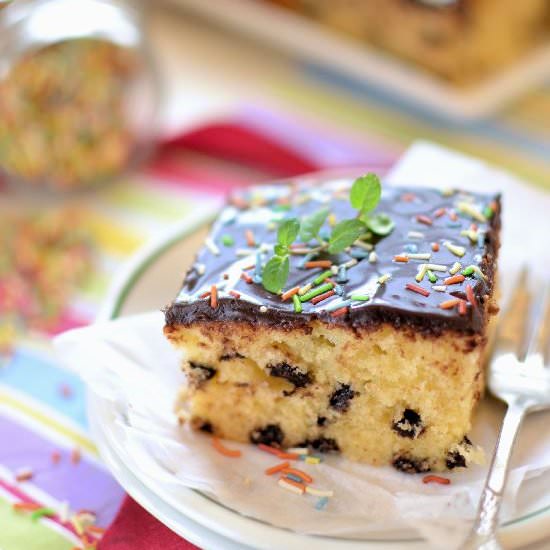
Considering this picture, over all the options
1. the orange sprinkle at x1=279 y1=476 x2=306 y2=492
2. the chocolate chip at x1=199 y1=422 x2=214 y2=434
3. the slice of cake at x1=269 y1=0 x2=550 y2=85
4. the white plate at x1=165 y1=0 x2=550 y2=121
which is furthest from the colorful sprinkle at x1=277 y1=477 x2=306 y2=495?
the slice of cake at x1=269 y1=0 x2=550 y2=85

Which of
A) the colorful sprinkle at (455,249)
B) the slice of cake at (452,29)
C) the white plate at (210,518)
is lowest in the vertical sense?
the white plate at (210,518)

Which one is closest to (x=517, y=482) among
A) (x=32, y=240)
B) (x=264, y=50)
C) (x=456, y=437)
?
(x=456, y=437)

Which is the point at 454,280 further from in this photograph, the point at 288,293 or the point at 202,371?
the point at 202,371

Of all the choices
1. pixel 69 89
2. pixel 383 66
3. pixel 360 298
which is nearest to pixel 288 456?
A: pixel 360 298

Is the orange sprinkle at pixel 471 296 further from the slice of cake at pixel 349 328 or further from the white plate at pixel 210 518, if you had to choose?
the white plate at pixel 210 518

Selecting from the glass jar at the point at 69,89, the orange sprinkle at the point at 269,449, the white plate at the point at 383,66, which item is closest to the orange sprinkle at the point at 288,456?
the orange sprinkle at the point at 269,449

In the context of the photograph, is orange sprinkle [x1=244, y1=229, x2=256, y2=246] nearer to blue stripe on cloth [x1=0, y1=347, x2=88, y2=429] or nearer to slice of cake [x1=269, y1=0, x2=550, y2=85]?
blue stripe on cloth [x1=0, y1=347, x2=88, y2=429]

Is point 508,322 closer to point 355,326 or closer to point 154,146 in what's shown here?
point 355,326
